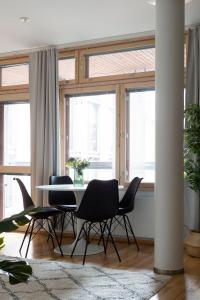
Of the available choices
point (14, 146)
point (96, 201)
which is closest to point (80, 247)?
point (96, 201)

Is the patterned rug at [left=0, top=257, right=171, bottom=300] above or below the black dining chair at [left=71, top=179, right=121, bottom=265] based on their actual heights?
below

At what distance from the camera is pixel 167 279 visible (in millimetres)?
3828

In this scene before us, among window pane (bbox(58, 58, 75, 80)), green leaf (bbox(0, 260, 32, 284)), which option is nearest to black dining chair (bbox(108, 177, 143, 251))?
window pane (bbox(58, 58, 75, 80))

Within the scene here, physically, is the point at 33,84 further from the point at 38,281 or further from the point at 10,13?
the point at 38,281

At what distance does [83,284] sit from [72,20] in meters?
3.23

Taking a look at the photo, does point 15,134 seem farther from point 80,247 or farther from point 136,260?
point 136,260

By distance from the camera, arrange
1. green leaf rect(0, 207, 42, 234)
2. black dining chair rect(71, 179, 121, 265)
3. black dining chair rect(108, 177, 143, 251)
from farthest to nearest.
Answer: black dining chair rect(108, 177, 143, 251), black dining chair rect(71, 179, 121, 265), green leaf rect(0, 207, 42, 234)

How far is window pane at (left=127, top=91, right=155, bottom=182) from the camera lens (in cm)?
577

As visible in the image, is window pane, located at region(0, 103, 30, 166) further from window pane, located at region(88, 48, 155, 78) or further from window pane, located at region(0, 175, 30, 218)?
window pane, located at region(88, 48, 155, 78)

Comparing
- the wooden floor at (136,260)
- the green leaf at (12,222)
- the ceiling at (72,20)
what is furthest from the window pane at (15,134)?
the green leaf at (12,222)

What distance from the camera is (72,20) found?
17.1ft

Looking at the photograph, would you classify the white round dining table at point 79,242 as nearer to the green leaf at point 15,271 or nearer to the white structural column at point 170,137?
the white structural column at point 170,137

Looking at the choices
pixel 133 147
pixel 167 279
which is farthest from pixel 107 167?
pixel 167 279

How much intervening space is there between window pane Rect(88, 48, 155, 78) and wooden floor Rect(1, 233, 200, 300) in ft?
8.00
